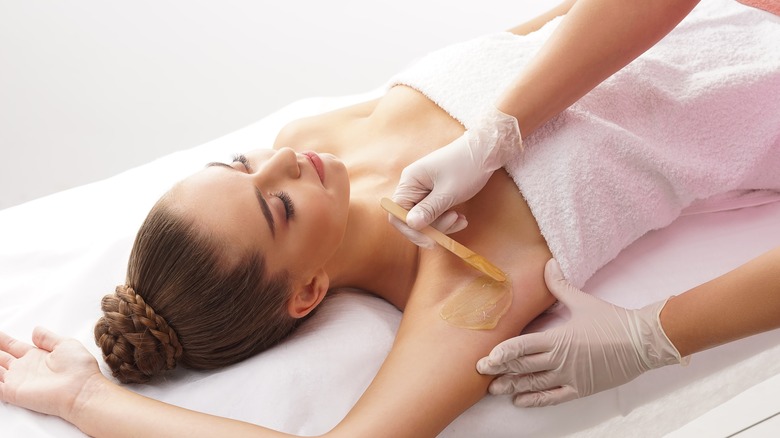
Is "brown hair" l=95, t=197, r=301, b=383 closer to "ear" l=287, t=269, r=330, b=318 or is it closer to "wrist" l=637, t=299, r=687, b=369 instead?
"ear" l=287, t=269, r=330, b=318

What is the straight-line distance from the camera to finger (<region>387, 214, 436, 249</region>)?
1.54 m

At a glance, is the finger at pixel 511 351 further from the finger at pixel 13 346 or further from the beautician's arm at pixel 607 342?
the finger at pixel 13 346

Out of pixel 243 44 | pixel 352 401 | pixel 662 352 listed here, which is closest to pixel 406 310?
pixel 352 401

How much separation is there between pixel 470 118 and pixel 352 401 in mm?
620

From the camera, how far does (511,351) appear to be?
144cm

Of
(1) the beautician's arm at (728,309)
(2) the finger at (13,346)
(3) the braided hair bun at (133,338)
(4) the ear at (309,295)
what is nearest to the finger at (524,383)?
(1) the beautician's arm at (728,309)

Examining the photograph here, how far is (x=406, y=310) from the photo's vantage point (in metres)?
1.56

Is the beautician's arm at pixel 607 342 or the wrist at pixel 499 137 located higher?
the wrist at pixel 499 137

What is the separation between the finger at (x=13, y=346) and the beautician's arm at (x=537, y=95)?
734 mm

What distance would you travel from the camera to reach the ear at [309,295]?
156 centimetres

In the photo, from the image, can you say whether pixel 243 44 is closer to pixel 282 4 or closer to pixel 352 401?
pixel 282 4

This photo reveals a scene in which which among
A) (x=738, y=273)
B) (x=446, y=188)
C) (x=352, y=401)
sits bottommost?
(x=352, y=401)

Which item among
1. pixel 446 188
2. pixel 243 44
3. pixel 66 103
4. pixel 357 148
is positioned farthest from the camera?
pixel 243 44

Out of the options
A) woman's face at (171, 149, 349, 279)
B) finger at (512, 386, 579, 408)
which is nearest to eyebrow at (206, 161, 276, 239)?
woman's face at (171, 149, 349, 279)
